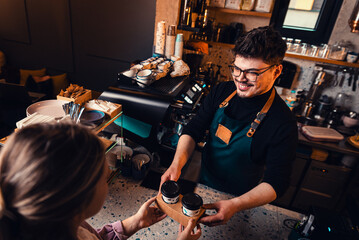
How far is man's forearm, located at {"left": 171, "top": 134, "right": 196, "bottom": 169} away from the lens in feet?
4.61

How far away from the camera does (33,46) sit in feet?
14.2

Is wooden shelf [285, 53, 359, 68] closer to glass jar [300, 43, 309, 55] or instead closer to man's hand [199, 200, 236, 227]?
glass jar [300, 43, 309, 55]

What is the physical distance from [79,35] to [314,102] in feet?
12.0

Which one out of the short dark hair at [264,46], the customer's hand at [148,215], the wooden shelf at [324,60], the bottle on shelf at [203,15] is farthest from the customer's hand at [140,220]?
the wooden shelf at [324,60]

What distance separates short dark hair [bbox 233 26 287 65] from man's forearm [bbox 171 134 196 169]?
66 centimetres

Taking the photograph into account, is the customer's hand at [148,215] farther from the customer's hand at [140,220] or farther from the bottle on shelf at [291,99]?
the bottle on shelf at [291,99]

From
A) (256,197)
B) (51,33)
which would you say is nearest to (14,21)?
(51,33)

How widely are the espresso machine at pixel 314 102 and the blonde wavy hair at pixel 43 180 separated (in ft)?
9.52

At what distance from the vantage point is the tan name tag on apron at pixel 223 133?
155cm

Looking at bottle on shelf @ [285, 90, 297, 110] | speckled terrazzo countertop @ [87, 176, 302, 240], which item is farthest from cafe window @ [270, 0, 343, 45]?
speckled terrazzo countertop @ [87, 176, 302, 240]

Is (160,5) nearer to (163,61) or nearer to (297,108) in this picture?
(163,61)

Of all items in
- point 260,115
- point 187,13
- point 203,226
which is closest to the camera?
point 203,226

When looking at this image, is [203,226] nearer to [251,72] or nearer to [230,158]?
[230,158]

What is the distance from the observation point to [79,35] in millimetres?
3822
